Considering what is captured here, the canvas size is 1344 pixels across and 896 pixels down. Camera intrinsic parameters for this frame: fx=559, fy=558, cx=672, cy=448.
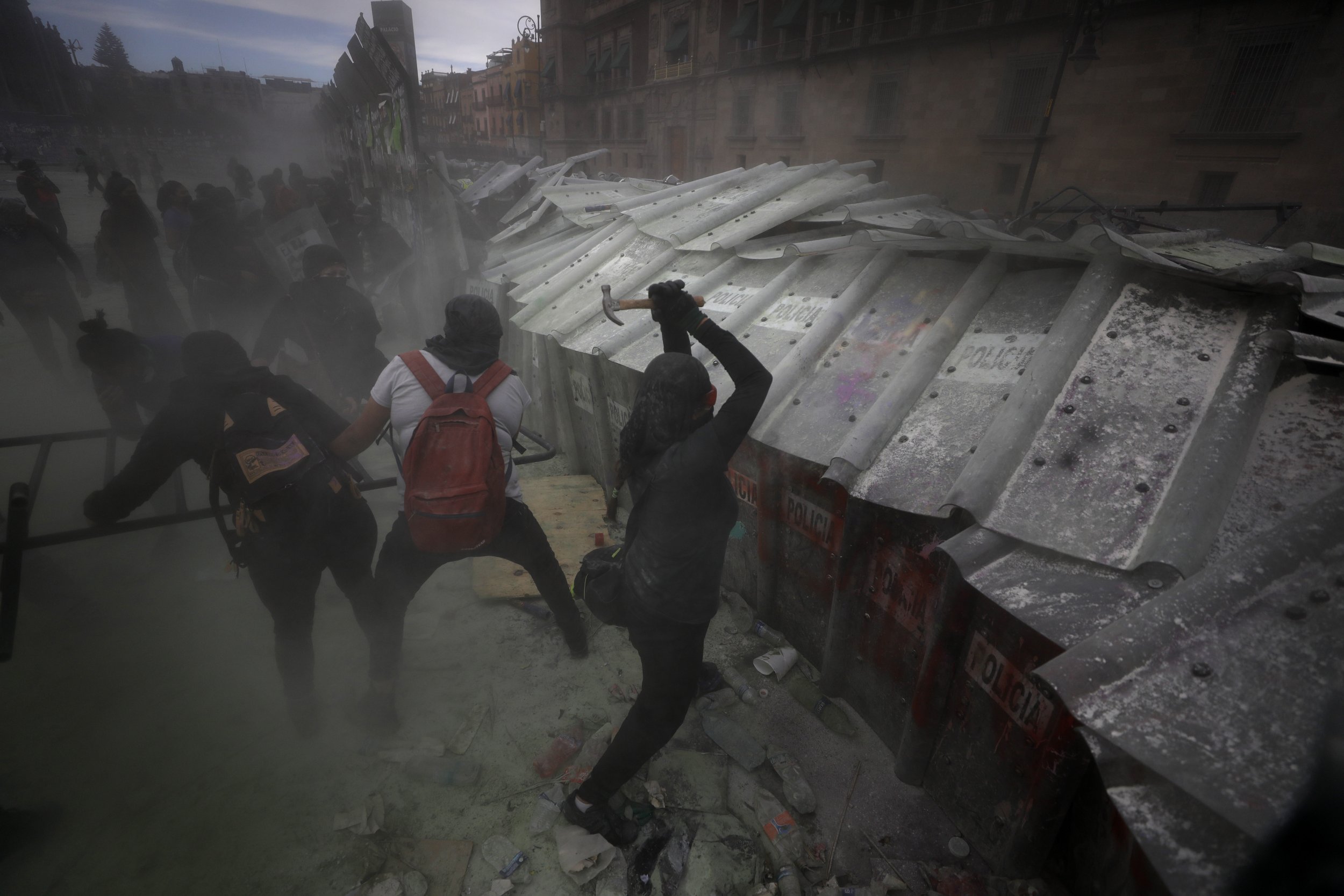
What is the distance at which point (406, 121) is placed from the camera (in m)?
7.77

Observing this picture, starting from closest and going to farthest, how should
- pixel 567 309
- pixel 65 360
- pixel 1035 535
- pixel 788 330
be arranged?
pixel 1035 535
pixel 788 330
pixel 567 309
pixel 65 360

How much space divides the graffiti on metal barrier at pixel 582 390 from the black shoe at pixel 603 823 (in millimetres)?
2754

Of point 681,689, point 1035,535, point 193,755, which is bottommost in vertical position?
point 193,755

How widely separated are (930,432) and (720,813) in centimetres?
187

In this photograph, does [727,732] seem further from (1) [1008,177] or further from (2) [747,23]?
(2) [747,23]

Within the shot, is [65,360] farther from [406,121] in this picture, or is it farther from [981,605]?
[981,605]

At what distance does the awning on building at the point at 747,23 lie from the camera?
1938cm

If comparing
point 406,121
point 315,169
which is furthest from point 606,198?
point 315,169

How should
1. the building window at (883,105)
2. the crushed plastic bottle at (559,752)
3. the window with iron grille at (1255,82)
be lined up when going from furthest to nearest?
1. the building window at (883,105)
2. the window with iron grille at (1255,82)
3. the crushed plastic bottle at (559,752)

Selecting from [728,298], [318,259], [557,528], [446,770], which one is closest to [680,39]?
[318,259]

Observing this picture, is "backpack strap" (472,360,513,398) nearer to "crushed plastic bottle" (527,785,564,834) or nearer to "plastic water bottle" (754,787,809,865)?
"crushed plastic bottle" (527,785,564,834)

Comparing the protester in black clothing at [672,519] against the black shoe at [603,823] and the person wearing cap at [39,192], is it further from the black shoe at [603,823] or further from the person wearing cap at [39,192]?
the person wearing cap at [39,192]

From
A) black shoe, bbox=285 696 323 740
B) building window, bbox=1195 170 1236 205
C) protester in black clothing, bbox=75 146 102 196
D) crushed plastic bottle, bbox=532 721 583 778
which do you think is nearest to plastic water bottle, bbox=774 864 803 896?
crushed plastic bottle, bbox=532 721 583 778

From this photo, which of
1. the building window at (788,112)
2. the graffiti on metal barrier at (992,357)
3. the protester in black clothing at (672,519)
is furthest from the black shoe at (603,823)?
the building window at (788,112)
